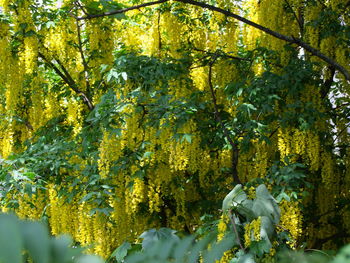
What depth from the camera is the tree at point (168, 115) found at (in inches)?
174

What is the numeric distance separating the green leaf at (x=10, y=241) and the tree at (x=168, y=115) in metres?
3.50

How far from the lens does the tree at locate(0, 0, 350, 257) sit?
14.5 ft

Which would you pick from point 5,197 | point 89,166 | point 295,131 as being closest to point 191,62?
point 295,131

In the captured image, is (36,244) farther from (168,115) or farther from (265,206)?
(168,115)

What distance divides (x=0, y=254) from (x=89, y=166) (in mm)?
4129

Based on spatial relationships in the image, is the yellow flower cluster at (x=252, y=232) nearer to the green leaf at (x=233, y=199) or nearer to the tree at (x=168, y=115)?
the green leaf at (x=233, y=199)

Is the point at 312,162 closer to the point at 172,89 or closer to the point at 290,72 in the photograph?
the point at 290,72

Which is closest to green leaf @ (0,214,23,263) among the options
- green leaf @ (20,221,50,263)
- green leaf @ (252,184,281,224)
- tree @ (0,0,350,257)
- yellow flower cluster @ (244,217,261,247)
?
green leaf @ (20,221,50,263)

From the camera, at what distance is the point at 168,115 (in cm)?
408

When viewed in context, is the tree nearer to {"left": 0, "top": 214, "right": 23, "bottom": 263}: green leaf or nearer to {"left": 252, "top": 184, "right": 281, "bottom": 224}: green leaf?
{"left": 252, "top": 184, "right": 281, "bottom": 224}: green leaf

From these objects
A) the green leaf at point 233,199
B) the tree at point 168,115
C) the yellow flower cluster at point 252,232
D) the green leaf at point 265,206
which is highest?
the tree at point 168,115

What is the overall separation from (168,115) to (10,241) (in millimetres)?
3642

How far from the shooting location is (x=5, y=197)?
15.0 ft

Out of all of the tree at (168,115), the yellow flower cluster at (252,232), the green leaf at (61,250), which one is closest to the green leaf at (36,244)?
the green leaf at (61,250)
